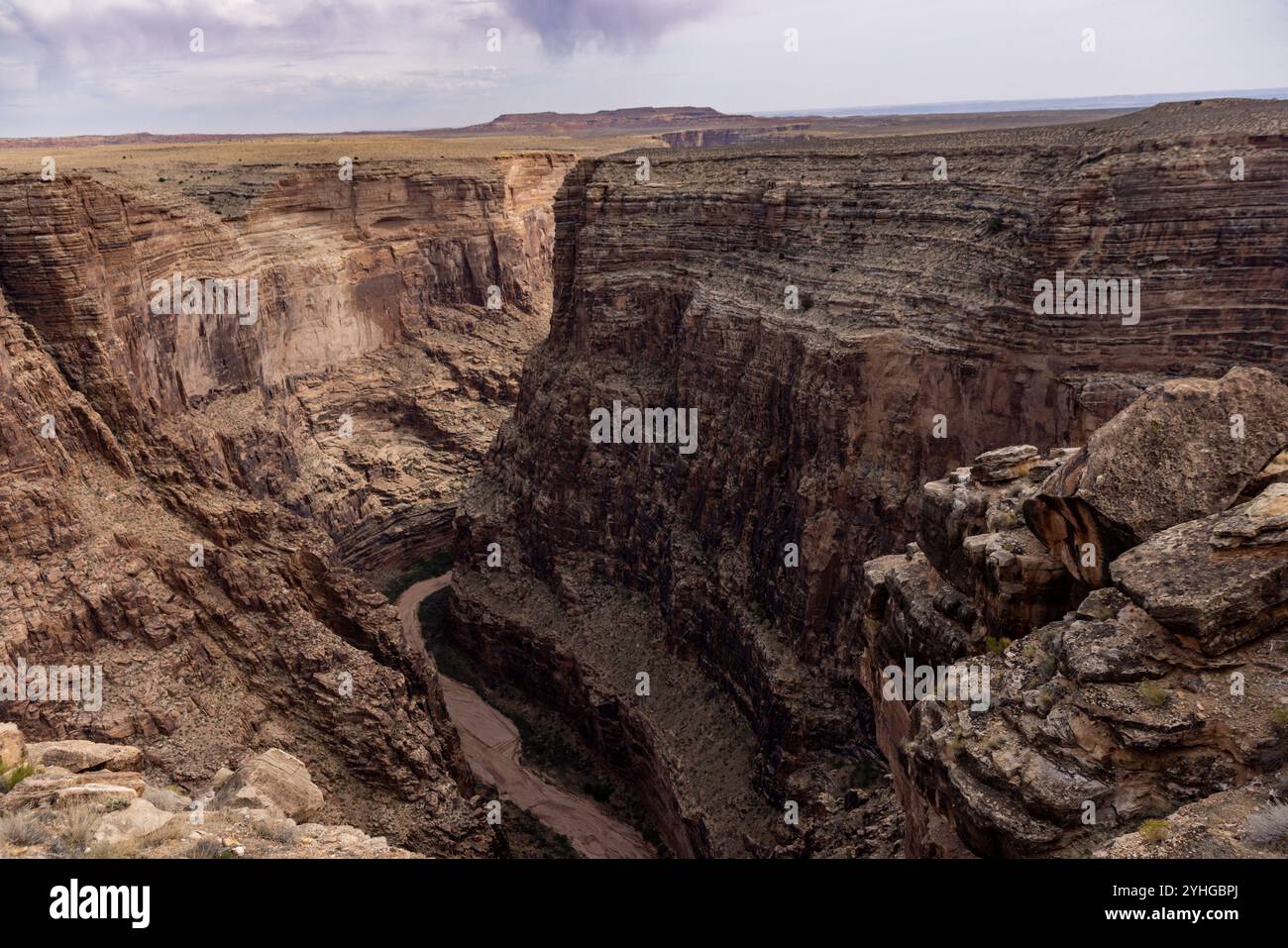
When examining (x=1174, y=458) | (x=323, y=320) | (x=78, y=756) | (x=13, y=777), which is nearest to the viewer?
(x=1174, y=458)

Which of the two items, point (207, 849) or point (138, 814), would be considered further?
point (138, 814)

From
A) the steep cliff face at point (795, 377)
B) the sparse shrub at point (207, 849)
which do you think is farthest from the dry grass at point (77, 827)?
the steep cliff face at point (795, 377)

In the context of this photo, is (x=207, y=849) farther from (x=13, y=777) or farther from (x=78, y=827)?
(x=13, y=777)

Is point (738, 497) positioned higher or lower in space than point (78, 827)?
lower

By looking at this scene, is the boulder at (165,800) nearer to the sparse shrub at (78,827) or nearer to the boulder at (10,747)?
the sparse shrub at (78,827)

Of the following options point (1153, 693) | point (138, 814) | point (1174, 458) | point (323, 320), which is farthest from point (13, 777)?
point (323, 320)

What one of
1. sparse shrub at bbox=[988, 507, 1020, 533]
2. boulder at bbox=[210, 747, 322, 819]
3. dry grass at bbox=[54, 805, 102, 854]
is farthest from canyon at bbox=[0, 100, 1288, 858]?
dry grass at bbox=[54, 805, 102, 854]
